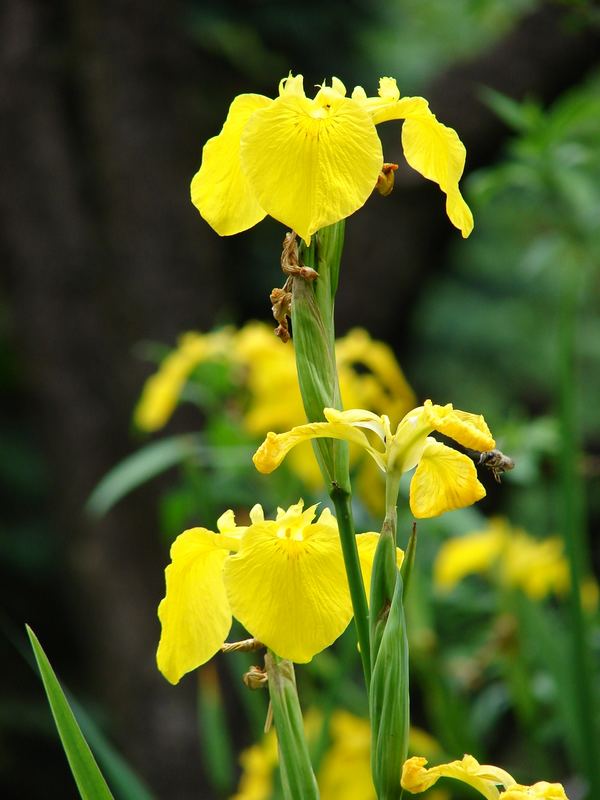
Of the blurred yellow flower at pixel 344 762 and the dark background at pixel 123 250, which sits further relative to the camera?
the dark background at pixel 123 250

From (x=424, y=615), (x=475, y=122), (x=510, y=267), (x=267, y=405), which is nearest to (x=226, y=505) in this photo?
(x=267, y=405)

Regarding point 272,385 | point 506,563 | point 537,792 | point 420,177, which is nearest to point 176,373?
point 272,385

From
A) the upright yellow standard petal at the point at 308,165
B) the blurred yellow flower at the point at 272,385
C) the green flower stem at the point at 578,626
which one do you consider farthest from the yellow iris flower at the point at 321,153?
the blurred yellow flower at the point at 272,385

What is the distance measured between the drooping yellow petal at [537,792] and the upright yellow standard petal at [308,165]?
236 mm

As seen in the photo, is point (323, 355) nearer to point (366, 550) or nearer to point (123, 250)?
point (366, 550)

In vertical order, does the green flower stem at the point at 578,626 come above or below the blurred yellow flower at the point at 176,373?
below

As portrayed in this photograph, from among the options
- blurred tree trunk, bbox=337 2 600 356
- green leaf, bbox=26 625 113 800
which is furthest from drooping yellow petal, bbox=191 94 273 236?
blurred tree trunk, bbox=337 2 600 356

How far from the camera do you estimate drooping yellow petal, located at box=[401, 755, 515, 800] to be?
0.40 m

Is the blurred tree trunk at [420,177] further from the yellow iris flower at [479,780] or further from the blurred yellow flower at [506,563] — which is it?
the yellow iris flower at [479,780]

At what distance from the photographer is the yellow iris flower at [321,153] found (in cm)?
40

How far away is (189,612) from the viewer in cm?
44

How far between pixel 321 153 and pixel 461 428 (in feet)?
0.42

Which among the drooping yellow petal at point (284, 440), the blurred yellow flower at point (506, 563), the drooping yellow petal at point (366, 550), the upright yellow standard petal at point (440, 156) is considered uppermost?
the upright yellow standard petal at point (440, 156)

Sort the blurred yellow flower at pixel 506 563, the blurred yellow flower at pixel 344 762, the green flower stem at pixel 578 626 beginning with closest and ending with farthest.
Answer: the green flower stem at pixel 578 626 → the blurred yellow flower at pixel 344 762 → the blurred yellow flower at pixel 506 563
